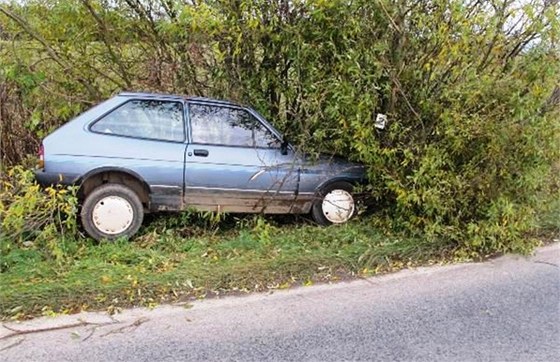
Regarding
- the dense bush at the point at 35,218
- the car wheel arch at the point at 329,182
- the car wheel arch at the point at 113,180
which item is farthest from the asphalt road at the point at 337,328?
the car wheel arch at the point at 113,180

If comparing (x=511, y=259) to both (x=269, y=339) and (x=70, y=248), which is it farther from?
(x=70, y=248)

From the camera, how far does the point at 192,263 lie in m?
4.19

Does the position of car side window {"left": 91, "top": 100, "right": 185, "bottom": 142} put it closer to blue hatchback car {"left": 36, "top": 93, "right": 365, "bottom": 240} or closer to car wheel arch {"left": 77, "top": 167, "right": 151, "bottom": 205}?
blue hatchback car {"left": 36, "top": 93, "right": 365, "bottom": 240}

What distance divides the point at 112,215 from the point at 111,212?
0.03m

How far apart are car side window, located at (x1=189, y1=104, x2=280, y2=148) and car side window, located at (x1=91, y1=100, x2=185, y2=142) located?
16cm

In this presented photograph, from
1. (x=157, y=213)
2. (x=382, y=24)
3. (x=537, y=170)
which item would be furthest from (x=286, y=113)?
(x=537, y=170)

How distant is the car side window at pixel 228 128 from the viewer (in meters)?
5.08

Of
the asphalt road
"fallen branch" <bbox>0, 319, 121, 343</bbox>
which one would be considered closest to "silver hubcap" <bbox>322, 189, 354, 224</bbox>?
the asphalt road

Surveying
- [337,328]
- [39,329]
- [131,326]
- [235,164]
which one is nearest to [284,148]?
[235,164]

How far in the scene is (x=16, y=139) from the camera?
6.13m

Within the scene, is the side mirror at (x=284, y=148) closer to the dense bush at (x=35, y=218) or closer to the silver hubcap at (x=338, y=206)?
the silver hubcap at (x=338, y=206)

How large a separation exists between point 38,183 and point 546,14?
16.9 ft

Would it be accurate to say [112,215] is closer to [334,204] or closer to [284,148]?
[284,148]

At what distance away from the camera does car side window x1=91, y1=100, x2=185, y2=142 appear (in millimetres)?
4816
